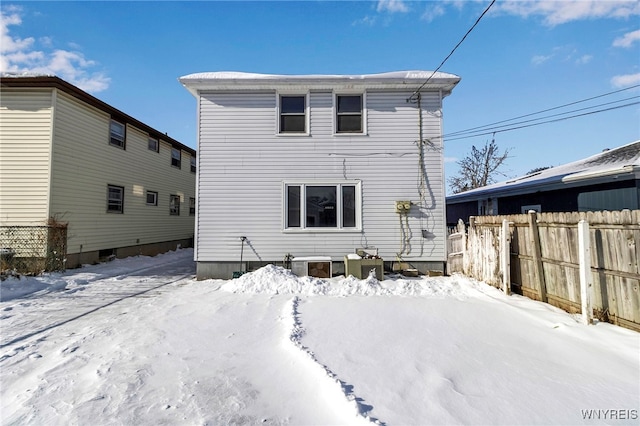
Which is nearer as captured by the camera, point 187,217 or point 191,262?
point 191,262

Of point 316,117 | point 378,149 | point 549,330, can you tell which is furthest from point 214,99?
point 549,330

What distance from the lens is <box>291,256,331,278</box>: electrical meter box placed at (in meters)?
8.14

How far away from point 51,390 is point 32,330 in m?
2.55

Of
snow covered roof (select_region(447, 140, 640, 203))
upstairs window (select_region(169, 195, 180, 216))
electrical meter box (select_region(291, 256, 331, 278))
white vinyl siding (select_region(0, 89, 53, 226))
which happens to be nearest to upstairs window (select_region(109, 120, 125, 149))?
white vinyl siding (select_region(0, 89, 53, 226))

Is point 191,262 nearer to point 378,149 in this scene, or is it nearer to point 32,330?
point 32,330

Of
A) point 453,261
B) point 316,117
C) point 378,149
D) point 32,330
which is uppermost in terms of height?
point 316,117

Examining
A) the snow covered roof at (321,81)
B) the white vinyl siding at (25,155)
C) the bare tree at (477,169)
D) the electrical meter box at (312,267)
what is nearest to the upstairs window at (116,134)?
the white vinyl siding at (25,155)

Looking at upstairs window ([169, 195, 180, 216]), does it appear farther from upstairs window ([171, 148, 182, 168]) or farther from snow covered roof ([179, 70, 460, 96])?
snow covered roof ([179, 70, 460, 96])

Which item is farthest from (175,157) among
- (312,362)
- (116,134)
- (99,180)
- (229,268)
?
(312,362)

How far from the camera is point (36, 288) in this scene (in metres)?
7.28

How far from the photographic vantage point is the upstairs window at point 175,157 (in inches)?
658

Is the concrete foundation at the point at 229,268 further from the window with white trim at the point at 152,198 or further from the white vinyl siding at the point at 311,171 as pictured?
the window with white trim at the point at 152,198

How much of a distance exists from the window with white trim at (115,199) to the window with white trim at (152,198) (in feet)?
5.99

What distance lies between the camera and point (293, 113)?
903 centimetres
